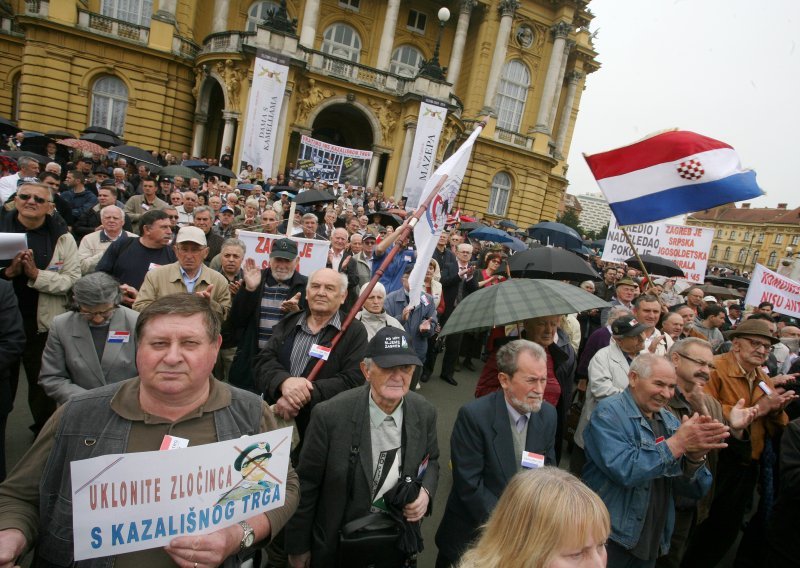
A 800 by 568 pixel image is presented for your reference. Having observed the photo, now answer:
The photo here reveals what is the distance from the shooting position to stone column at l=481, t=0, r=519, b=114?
27.0m

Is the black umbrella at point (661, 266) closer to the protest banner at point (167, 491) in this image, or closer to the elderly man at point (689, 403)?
the elderly man at point (689, 403)

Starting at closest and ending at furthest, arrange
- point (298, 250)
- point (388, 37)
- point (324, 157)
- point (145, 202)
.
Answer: point (298, 250) < point (145, 202) < point (324, 157) < point (388, 37)

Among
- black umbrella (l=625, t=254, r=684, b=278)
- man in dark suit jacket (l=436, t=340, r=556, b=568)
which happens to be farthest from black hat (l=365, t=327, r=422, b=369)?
black umbrella (l=625, t=254, r=684, b=278)

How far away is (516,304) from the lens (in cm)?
345

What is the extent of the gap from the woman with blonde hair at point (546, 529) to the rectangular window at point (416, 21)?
31.6 m

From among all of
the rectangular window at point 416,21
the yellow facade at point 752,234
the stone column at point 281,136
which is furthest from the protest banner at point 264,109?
the yellow facade at point 752,234

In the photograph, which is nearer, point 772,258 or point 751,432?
point 751,432

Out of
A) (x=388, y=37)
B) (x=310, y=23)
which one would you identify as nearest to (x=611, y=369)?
(x=310, y=23)

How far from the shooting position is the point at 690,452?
265 cm

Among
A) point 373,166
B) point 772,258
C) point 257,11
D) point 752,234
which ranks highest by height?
point 752,234

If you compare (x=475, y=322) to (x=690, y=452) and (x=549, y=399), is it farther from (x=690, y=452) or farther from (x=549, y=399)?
(x=690, y=452)

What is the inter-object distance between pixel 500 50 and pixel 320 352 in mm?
29105

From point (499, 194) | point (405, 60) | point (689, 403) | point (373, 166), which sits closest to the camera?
point (689, 403)

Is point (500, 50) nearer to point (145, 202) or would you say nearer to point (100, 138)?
point (100, 138)
